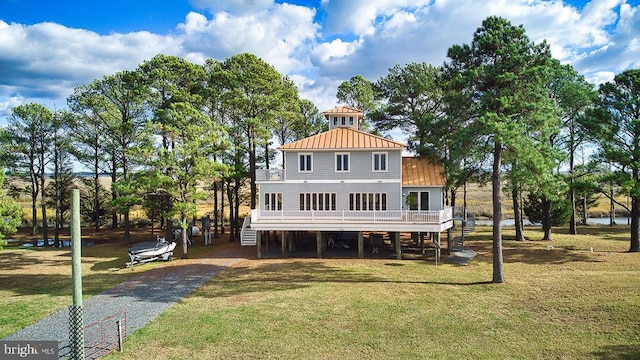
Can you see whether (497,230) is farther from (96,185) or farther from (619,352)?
(96,185)

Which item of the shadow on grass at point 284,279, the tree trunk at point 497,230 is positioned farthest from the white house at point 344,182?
the tree trunk at point 497,230

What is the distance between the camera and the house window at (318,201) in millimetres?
25828

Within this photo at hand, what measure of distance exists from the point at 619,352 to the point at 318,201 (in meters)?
17.6

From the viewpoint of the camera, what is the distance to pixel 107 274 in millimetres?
20984

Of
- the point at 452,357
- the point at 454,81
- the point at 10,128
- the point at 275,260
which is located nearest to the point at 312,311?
the point at 452,357

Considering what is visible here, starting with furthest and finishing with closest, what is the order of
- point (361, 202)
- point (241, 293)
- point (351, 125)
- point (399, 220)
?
point (351, 125), point (361, 202), point (399, 220), point (241, 293)

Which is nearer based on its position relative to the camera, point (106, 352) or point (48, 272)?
point (106, 352)

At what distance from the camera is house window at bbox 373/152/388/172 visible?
1003 inches

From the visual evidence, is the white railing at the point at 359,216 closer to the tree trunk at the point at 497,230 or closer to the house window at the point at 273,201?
the house window at the point at 273,201

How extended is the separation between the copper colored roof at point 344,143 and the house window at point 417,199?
3.26m

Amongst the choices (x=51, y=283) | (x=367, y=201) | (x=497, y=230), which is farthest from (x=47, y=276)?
(x=497, y=230)

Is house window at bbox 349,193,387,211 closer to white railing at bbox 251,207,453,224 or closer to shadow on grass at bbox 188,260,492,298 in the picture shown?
white railing at bbox 251,207,453,224

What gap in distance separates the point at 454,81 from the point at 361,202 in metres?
10.2

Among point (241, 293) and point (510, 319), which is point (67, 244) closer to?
point (241, 293)
